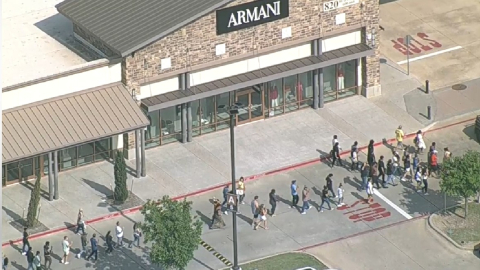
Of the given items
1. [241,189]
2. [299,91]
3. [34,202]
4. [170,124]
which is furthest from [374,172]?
[34,202]

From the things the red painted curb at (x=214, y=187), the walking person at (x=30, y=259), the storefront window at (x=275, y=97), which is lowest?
the red painted curb at (x=214, y=187)

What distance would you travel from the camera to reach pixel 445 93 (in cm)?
4816

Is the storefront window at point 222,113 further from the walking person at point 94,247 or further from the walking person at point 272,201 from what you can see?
the walking person at point 94,247

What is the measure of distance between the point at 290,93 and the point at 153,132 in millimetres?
7673

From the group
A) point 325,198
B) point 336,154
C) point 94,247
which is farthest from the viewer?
point 336,154

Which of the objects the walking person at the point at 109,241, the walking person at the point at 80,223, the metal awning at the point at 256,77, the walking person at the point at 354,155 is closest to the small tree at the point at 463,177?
the walking person at the point at 354,155

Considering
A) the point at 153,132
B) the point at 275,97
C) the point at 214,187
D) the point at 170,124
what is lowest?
the point at 214,187

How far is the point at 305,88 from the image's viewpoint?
4647cm

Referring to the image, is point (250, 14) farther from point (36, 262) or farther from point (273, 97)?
point (36, 262)

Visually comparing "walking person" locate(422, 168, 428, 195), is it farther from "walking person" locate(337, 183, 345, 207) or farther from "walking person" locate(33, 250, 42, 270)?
"walking person" locate(33, 250, 42, 270)

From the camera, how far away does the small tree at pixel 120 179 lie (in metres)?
37.8

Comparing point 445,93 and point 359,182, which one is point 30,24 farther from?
point 445,93

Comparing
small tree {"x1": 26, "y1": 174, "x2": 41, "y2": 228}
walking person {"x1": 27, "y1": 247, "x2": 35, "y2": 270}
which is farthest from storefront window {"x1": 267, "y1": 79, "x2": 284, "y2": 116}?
walking person {"x1": 27, "y1": 247, "x2": 35, "y2": 270}

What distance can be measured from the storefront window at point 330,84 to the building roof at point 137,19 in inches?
320
